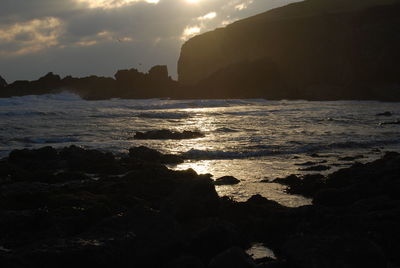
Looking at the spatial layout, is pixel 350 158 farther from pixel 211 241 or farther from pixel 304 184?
pixel 211 241

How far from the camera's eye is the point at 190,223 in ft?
28.0

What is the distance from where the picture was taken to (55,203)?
32.7 ft

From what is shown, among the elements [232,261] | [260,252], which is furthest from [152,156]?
[232,261]

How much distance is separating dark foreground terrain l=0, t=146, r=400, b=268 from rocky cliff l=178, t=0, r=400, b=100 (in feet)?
204

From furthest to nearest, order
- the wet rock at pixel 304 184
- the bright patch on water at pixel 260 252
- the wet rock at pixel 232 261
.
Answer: the wet rock at pixel 304 184 < the bright patch on water at pixel 260 252 < the wet rock at pixel 232 261

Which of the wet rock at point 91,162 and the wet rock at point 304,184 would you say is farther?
the wet rock at point 91,162

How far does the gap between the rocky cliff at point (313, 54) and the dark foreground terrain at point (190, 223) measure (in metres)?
62.1

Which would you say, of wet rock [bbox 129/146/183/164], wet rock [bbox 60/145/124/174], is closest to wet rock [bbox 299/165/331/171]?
wet rock [bbox 129/146/183/164]

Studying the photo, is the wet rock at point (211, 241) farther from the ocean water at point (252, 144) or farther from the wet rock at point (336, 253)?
the ocean water at point (252, 144)

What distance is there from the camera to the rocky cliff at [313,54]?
241 feet

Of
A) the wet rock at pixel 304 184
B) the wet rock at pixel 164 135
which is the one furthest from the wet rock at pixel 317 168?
the wet rock at pixel 164 135

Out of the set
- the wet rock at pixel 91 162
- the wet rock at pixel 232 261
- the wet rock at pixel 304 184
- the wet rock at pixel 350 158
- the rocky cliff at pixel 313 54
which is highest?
the rocky cliff at pixel 313 54

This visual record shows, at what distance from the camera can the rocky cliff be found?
7356cm

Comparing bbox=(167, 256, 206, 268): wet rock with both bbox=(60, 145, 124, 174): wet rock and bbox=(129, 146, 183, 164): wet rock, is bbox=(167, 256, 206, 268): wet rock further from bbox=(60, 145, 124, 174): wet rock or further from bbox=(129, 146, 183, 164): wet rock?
bbox=(129, 146, 183, 164): wet rock
